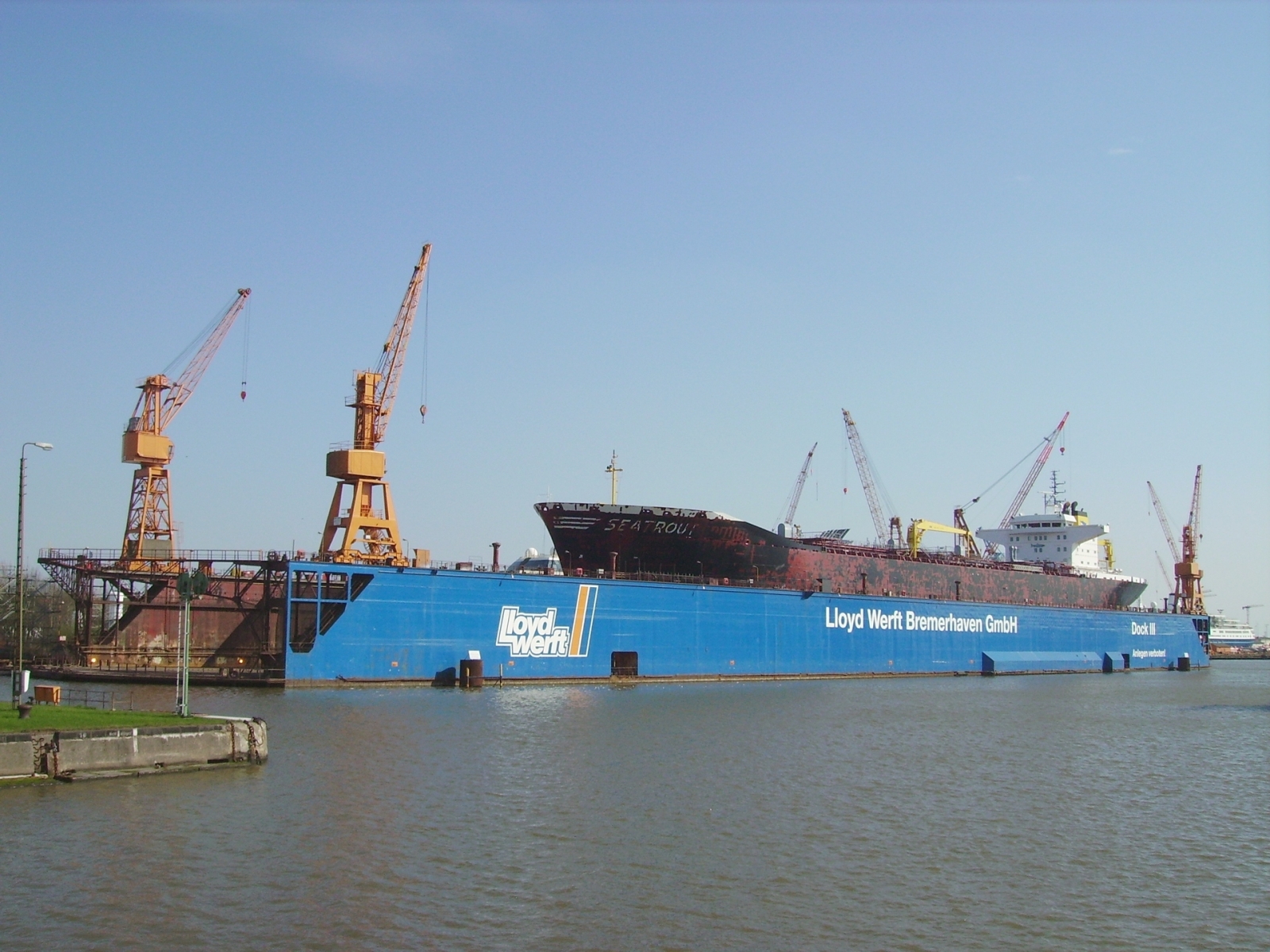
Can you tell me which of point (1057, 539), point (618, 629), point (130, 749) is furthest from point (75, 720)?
point (1057, 539)

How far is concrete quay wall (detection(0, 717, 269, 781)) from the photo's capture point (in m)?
18.7

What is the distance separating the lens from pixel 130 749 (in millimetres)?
20031

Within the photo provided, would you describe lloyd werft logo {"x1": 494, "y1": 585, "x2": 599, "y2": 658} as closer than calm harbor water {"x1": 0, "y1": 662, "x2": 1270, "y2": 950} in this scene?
No

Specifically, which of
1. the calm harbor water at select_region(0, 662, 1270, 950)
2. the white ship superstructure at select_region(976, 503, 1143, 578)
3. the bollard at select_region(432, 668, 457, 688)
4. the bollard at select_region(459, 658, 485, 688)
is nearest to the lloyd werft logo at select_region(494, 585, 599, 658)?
the bollard at select_region(459, 658, 485, 688)

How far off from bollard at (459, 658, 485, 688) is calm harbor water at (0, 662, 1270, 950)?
9973 mm

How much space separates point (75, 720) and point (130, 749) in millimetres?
1673

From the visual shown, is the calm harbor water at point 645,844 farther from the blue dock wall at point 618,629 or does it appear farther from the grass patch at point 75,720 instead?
the blue dock wall at point 618,629

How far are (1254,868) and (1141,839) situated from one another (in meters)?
1.88

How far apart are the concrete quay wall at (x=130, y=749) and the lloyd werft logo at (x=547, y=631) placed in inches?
767

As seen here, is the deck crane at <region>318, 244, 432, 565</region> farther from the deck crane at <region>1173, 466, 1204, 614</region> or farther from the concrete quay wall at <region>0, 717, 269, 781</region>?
the deck crane at <region>1173, 466, 1204, 614</region>

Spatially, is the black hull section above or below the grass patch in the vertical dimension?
above

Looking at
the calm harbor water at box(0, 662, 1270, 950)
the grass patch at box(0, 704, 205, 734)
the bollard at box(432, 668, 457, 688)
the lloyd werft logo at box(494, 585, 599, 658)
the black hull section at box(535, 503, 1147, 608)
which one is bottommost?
the calm harbor water at box(0, 662, 1270, 950)

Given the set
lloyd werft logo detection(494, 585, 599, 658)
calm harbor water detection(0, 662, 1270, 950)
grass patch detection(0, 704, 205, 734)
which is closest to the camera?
calm harbor water detection(0, 662, 1270, 950)

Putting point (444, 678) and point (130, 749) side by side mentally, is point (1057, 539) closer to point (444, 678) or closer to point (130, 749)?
point (444, 678)
